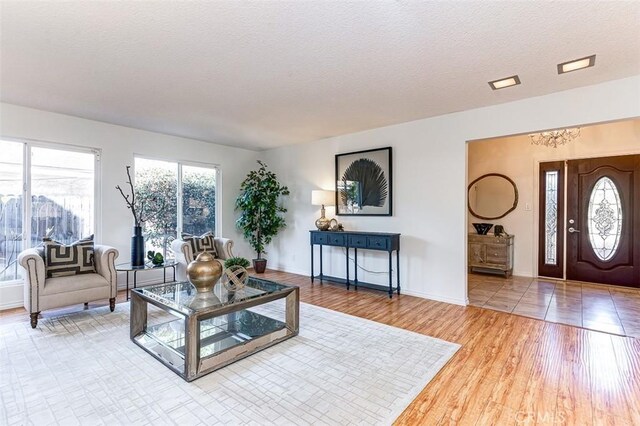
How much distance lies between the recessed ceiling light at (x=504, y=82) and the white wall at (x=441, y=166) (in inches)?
9.3

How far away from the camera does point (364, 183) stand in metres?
4.86

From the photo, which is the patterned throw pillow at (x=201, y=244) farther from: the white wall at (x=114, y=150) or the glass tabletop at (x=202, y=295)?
the glass tabletop at (x=202, y=295)

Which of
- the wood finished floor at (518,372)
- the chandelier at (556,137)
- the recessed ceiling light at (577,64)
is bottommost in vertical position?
the wood finished floor at (518,372)

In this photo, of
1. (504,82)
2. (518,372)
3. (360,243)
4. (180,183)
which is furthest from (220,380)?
(180,183)

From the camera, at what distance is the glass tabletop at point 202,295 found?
7.80 ft

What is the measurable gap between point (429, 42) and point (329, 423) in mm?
2625

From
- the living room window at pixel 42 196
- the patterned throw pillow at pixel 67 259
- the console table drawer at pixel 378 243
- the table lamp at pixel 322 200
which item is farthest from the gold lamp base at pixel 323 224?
the living room window at pixel 42 196

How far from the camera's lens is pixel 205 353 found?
2365 millimetres

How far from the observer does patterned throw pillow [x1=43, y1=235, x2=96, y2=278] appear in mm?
3334

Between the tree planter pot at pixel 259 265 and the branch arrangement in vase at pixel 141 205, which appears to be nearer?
the branch arrangement in vase at pixel 141 205

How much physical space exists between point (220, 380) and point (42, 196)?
12.6 feet

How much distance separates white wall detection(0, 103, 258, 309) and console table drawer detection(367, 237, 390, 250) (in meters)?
3.06

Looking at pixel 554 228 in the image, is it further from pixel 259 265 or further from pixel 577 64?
pixel 259 265

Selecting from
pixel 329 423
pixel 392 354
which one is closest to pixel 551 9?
pixel 392 354
